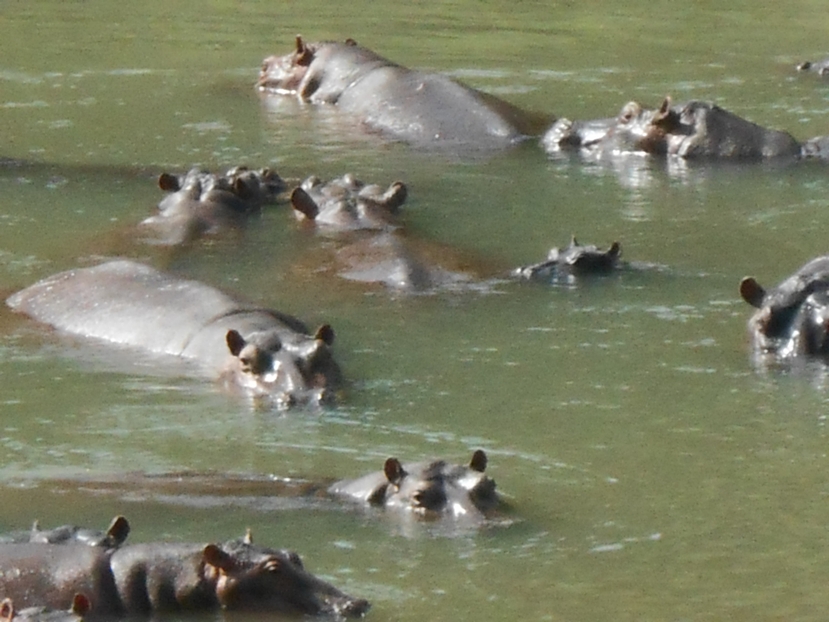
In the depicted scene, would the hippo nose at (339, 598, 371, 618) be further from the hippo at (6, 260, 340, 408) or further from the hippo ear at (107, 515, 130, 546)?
the hippo at (6, 260, 340, 408)

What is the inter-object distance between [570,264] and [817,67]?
18.7ft

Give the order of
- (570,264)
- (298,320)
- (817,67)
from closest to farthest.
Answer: (298,320) → (570,264) → (817,67)

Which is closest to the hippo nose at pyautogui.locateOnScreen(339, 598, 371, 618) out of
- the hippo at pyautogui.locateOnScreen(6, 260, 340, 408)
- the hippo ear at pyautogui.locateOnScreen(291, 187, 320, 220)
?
the hippo at pyautogui.locateOnScreen(6, 260, 340, 408)

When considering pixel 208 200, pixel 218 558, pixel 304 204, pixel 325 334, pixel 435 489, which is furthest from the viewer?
pixel 208 200

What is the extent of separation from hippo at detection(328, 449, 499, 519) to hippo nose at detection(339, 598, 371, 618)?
75 centimetres

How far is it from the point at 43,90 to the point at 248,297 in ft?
18.8

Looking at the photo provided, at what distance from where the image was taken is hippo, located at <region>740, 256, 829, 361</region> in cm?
773

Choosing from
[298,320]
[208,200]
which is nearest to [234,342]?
[298,320]

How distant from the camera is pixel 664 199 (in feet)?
35.5

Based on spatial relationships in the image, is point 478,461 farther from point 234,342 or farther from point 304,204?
point 304,204

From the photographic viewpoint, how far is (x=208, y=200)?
10.4 meters

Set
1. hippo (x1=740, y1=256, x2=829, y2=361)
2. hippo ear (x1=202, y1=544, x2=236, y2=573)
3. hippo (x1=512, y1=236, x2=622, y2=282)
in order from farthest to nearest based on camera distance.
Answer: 1. hippo (x1=512, y1=236, x2=622, y2=282)
2. hippo (x1=740, y1=256, x2=829, y2=361)
3. hippo ear (x1=202, y1=544, x2=236, y2=573)

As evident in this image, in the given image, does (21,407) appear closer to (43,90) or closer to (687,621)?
(687,621)

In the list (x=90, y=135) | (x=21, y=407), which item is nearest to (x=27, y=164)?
(x=90, y=135)
